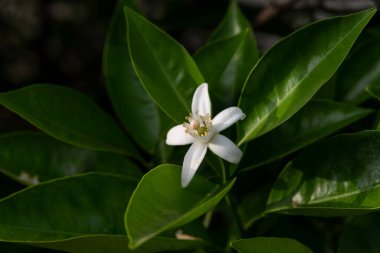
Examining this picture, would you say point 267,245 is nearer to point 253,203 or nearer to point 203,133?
point 203,133

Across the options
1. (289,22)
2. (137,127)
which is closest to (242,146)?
(137,127)

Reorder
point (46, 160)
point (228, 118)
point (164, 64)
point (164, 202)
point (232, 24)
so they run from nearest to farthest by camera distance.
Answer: point (164, 202), point (228, 118), point (164, 64), point (46, 160), point (232, 24)

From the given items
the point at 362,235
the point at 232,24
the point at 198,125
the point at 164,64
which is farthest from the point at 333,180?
the point at 232,24

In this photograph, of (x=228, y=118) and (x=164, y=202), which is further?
(x=228, y=118)

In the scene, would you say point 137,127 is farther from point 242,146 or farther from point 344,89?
point 344,89

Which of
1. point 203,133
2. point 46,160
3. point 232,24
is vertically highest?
point 232,24

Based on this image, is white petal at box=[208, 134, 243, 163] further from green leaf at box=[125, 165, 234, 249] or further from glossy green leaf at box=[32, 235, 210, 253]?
glossy green leaf at box=[32, 235, 210, 253]
